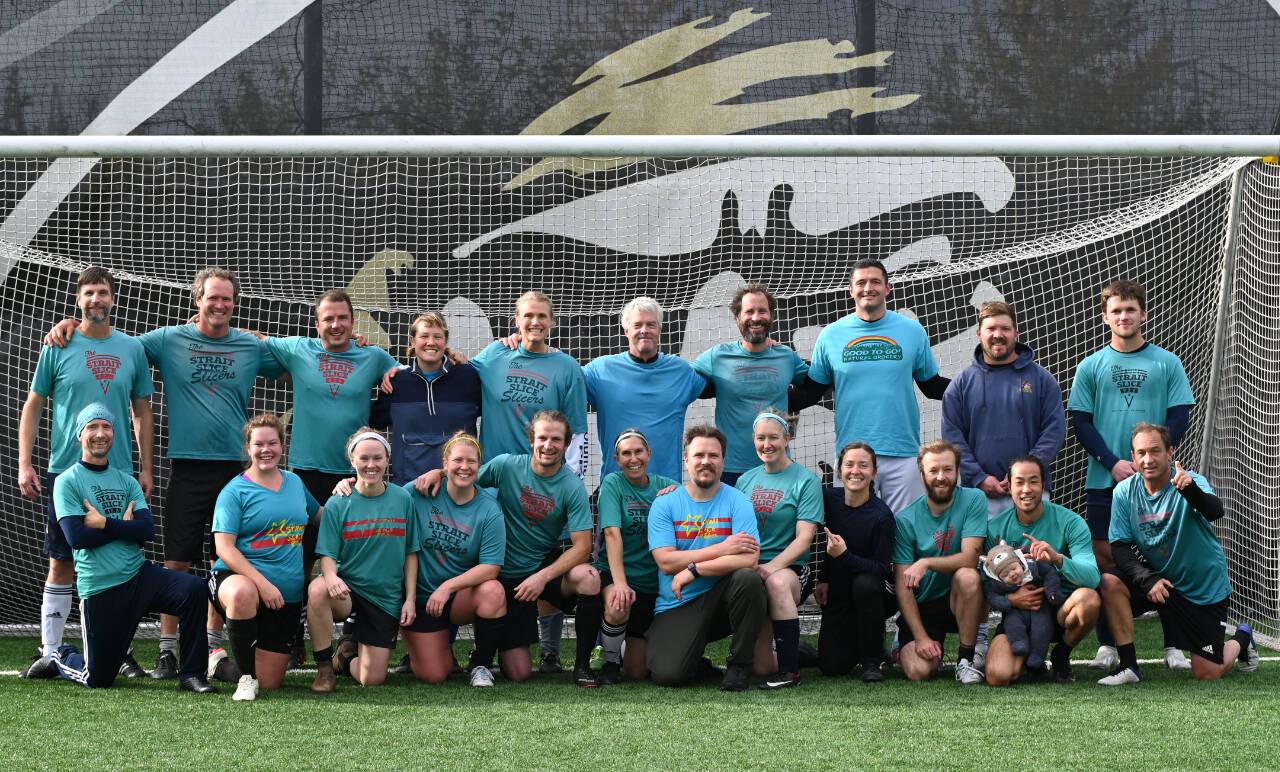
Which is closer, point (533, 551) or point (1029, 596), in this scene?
point (1029, 596)

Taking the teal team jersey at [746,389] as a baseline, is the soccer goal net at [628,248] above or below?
above

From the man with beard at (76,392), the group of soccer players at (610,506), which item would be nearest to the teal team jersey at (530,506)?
the group of soccer players at (610,506)

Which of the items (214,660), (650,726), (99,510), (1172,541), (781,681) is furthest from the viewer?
(1172,541)

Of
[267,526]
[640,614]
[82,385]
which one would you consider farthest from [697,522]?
[82,385]

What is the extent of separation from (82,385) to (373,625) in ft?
4.80

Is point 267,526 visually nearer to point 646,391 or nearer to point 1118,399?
point 646,391

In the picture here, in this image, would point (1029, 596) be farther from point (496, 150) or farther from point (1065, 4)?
point (1065, 4)

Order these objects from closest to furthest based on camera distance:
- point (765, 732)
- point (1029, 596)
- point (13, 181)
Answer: point (765, 732)
point (1029, 596)
point (13, 181)

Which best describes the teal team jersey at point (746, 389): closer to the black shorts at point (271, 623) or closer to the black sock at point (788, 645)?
the black sock at point (788, 645)

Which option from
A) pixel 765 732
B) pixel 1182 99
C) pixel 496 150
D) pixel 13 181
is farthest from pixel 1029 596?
pixel 13 181

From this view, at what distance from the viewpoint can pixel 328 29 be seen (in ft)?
21.1

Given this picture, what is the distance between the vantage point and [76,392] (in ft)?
15.9

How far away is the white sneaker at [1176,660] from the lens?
16.2ft

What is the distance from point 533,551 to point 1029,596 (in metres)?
1.87
